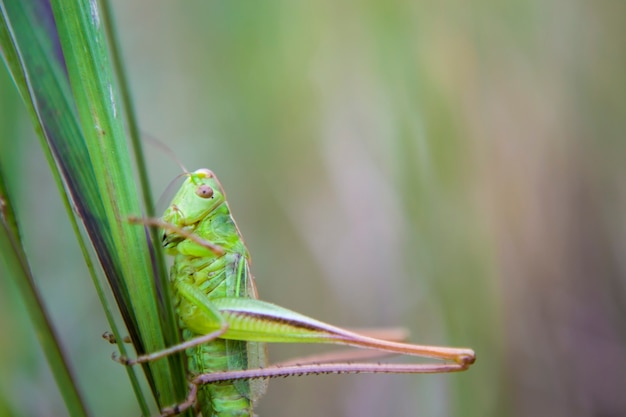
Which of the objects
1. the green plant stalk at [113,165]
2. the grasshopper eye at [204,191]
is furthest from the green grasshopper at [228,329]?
the green plant stalk at [113,165]

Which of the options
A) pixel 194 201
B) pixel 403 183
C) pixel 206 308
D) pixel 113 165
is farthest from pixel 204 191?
pixel 403 183

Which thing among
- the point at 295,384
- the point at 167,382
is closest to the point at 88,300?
the point at 295,384

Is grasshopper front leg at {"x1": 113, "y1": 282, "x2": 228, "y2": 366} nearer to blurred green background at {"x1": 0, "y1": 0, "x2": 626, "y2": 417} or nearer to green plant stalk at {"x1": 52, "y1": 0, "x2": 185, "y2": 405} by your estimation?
green plant stalk at {"x1": 52, "y1": 0, "x2": 185, "y2": 405}

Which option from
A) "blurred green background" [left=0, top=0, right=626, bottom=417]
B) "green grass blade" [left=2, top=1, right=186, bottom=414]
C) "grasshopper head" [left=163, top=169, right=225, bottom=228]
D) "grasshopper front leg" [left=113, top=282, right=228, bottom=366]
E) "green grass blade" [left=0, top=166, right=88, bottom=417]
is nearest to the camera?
"green grass blade" [left=0, top=166, right=88, bottom=417]

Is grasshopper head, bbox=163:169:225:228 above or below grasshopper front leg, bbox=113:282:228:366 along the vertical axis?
above

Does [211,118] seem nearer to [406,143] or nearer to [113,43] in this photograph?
[406,143]

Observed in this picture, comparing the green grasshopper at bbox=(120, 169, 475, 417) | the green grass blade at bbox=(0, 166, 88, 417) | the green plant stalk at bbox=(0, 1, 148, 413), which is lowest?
the green grasshopper at bbox=(120, 169, 475, 417)

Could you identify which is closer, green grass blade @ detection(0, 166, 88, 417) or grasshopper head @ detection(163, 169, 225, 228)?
green grass blade @ detection(0, 166, 88, 417)

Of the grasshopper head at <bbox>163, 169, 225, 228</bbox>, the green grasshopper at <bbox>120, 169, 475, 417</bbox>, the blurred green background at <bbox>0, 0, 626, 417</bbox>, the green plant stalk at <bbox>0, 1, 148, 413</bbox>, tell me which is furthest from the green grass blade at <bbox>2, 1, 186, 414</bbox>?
the blurred green background at <bbox>0, 0, 626, 417</bbox>

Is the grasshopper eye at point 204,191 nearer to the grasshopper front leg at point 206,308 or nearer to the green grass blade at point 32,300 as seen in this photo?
the grasshopper front leg at point 206,308
